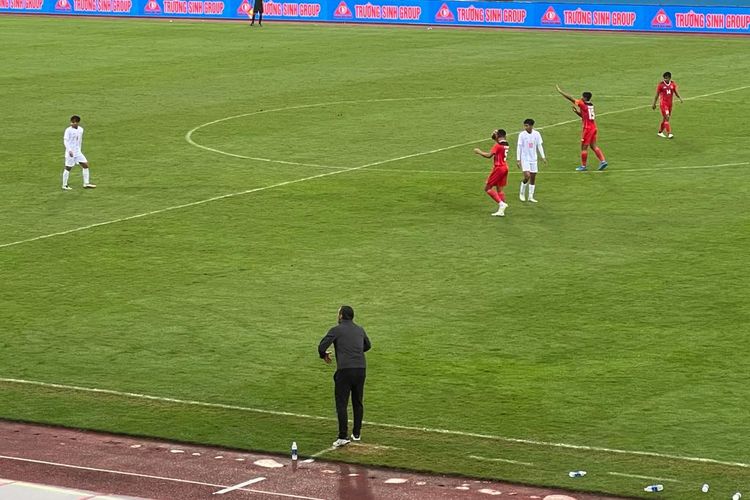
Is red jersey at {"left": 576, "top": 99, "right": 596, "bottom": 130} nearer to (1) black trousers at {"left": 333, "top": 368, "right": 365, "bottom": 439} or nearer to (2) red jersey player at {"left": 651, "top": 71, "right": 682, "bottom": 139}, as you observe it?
(2) red jersey player at {"left": 651, "top": 71, "right": 682, "bottom": 139}

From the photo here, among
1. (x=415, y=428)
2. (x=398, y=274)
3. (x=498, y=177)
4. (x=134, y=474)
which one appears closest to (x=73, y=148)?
(x=498, y=177)

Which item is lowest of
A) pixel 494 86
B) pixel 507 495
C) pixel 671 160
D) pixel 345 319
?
pixel 507 495

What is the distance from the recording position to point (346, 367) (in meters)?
20.7

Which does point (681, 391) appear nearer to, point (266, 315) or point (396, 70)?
point (266, 315)

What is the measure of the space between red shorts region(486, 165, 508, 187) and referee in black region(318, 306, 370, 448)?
48.3ft

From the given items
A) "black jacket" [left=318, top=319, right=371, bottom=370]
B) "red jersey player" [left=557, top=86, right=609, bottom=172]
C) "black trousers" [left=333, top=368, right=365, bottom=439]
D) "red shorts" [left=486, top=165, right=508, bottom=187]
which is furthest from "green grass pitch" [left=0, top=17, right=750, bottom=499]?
"black jacket" [left=318, top=319, right=371, bottom=370]

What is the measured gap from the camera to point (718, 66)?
63.1 metres

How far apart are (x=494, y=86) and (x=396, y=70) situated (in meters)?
6.15

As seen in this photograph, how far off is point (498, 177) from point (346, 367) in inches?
600

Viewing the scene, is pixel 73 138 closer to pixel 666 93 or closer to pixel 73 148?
pixel 73 148

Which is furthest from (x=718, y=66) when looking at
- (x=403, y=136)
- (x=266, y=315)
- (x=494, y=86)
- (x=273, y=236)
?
(x=266, y=315)

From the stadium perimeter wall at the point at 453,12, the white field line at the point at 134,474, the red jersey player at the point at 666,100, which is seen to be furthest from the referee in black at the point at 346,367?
the stadium perimeter wall at the point at 453,12

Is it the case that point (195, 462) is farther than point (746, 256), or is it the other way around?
point (746, 256)

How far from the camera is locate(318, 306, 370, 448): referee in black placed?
20688 mm
